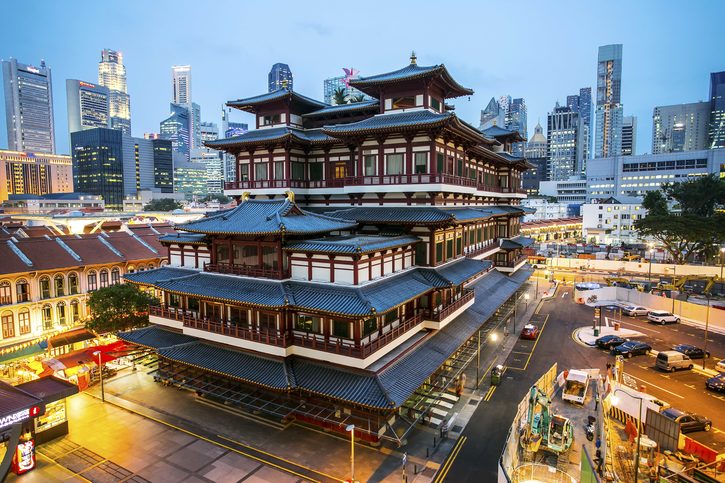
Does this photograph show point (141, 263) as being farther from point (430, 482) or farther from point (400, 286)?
point (430, 482)

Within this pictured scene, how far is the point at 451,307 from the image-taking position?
35094 mm

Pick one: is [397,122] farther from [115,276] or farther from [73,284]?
[73,284]

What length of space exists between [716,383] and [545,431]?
21938 mm

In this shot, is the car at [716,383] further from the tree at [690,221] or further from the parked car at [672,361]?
the tree at [690,221]

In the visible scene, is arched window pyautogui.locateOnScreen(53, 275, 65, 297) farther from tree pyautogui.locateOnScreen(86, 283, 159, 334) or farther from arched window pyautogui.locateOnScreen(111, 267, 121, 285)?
tree pyautogui.locateOnScreen(86, 283, 159, 334)

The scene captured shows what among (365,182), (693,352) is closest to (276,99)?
(365,182)

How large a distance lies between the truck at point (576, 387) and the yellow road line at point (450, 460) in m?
10.4

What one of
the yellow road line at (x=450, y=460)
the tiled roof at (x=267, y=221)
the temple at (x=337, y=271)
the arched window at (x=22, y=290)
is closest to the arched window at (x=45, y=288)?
the arched window at (x=22, y=290)

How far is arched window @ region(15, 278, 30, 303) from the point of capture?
44625 millimetres

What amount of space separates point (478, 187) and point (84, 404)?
43365mm

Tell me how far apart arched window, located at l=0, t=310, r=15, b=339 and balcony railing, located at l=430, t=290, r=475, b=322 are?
43.7m

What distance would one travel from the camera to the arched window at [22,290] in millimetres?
44625

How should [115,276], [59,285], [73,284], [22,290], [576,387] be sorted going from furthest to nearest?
[115,276], [73,284], [59,285], [22,290], [576,387]

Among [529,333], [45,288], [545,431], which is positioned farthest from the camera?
→ [529,333]
